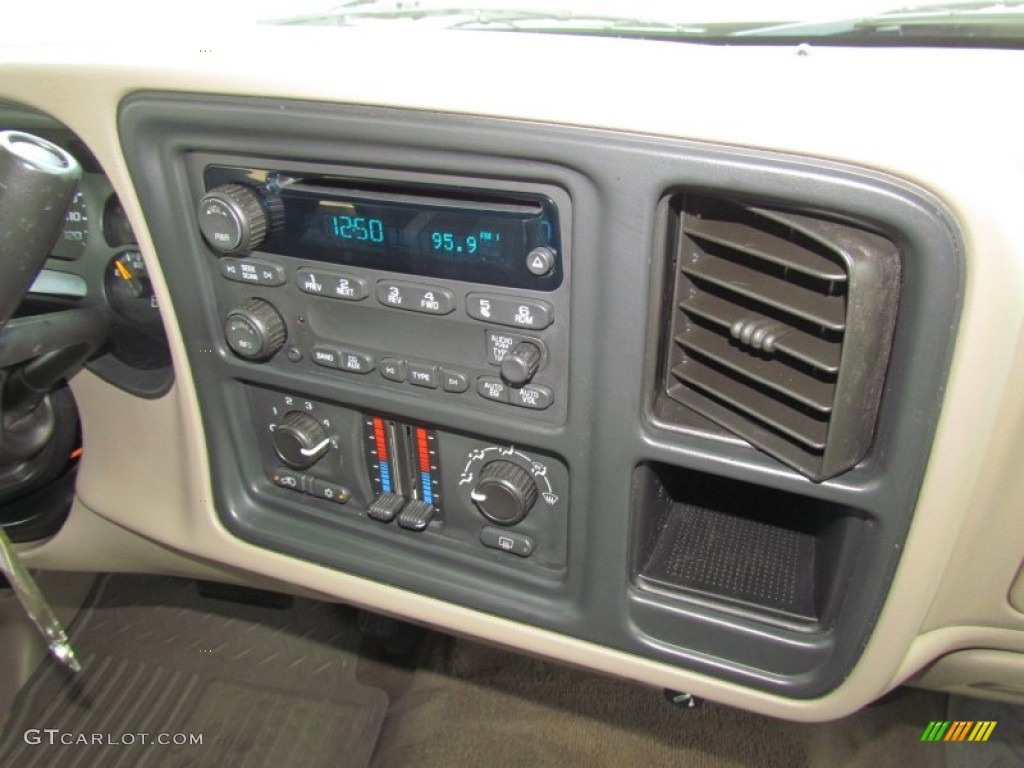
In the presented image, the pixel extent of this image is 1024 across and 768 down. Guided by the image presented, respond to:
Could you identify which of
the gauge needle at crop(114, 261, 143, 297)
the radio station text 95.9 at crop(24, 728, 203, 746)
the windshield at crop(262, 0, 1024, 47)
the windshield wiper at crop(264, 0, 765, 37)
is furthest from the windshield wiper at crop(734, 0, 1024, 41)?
the radio station text 95.9 at crop(24, 728, 203, 746)

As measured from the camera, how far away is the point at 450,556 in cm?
98

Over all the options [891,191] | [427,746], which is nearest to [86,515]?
[427,746]

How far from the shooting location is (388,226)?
2.55ft

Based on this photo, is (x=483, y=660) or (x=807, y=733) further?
(x=483, y=660)

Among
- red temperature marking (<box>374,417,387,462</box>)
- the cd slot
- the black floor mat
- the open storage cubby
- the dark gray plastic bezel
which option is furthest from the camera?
the black floor mat

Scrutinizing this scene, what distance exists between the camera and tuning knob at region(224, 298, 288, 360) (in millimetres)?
863

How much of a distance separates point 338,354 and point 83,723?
1.26 metres

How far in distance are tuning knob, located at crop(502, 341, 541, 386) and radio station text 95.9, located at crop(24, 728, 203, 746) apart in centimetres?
125

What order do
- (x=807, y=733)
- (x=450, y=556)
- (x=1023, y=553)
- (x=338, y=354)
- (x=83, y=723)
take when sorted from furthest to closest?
(x=83, y=723) < (x=807, y=733) < (x=450, y=556) < (x=338, y=354) < (x=1023, y=553)

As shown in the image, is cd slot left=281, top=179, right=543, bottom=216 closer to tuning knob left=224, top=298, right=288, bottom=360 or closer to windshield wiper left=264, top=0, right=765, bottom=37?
tuning knob left=224, top=298, right=288, bottom=360

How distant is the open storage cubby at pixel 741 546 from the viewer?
0.83 meters

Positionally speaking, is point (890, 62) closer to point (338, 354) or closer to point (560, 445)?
point (560, 445)

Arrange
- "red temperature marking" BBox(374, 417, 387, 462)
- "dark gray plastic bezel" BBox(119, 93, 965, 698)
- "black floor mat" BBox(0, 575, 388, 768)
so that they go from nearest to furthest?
"dark gray plastic bezel" BBox(119, 93, 965, 698) < "red temperature marking" BBox(374, 417, 387, 462) < "black floor mat" BBox(0, 575, 388, 768)

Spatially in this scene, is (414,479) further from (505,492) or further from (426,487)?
(505,492)
